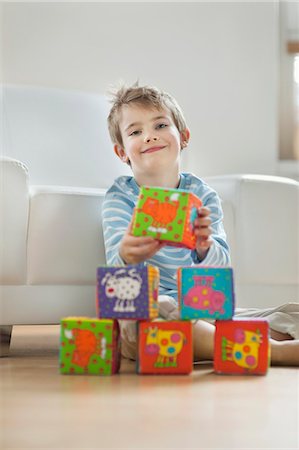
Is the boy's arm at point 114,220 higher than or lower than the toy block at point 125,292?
higher

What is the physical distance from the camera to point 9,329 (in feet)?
5.83

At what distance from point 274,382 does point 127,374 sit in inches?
11.1

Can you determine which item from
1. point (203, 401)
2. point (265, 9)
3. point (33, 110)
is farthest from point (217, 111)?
point (203, 401)

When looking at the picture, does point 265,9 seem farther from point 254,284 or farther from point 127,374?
point 127,374

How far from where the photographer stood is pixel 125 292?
4.63ft

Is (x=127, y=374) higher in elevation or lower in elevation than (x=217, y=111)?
lower

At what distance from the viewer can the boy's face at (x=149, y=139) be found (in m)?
1.78

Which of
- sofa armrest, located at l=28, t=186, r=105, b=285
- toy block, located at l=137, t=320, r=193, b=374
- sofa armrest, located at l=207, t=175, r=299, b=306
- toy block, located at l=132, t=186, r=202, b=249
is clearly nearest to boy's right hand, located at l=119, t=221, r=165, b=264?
toy block, located at l=132, t=186, r=202, b=249

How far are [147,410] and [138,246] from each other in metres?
0.49

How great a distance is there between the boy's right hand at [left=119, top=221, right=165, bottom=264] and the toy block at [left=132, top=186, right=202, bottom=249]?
0.02 meters

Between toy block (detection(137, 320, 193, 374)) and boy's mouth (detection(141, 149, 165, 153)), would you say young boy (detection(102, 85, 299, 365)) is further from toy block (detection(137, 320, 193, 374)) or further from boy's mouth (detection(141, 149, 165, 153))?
toy block (detection(137, 320, 193, 374))

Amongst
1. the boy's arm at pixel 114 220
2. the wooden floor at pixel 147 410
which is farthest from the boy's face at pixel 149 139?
the wooden floor at pixel 147 410

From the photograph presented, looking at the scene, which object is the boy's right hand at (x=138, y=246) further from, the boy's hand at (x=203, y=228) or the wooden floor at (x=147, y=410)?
the wooden floor at (x=147, y=410)

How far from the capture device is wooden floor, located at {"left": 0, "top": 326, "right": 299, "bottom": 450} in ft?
2.86
